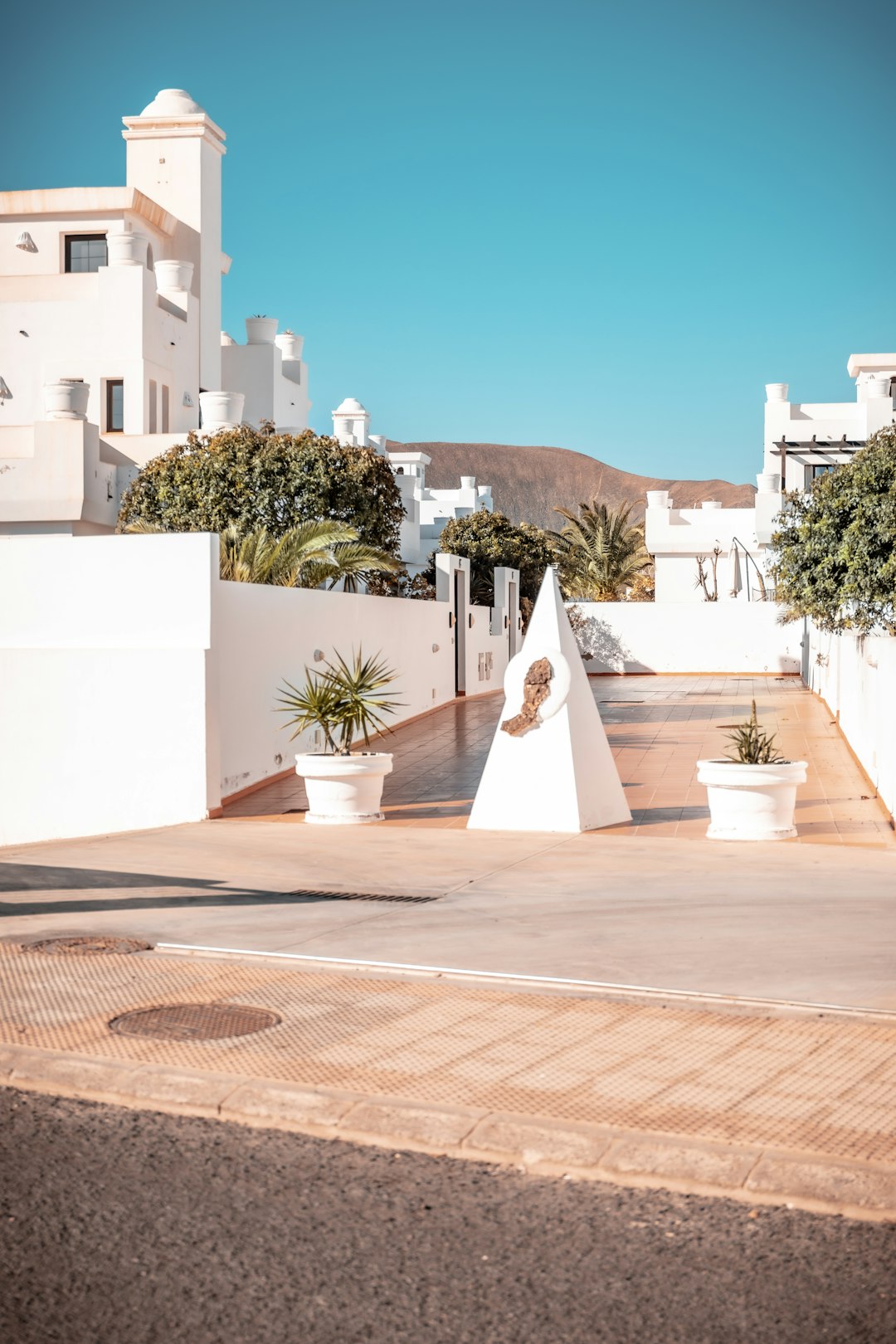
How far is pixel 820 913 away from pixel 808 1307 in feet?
16.1

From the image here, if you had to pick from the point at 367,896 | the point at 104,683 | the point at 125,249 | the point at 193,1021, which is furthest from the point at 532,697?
the point at 125,249

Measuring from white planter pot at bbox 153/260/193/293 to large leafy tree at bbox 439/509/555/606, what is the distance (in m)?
13.2

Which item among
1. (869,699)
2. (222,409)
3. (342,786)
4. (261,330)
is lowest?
(342,786)

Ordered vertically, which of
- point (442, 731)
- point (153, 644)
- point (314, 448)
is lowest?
point (442, 731)

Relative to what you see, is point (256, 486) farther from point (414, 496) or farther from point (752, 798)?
point (414, 496)

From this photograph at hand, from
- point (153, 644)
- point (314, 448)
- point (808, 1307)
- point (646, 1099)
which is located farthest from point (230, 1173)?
point (314, 448)

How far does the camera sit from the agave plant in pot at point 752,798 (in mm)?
11469

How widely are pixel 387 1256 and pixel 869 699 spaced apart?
41.7 ft

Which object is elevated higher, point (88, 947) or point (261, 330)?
point (261, 330)

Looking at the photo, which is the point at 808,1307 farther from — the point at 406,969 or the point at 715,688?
the point at 715,688

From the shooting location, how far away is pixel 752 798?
11.5 metres

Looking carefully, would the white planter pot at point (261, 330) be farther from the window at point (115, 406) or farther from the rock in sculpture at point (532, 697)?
the rock in sculpture at point (532, 697)

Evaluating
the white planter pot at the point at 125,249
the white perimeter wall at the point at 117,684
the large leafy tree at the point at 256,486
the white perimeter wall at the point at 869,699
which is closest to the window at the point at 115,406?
the white planter pot at the point at 125,249

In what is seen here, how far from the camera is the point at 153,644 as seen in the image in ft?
45.4
